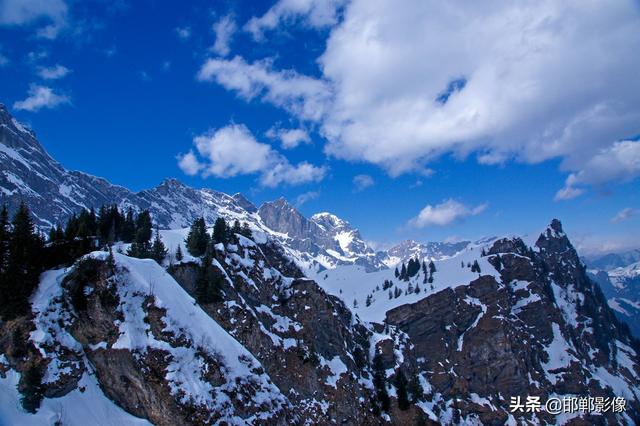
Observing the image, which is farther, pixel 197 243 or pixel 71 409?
pixel 197 243

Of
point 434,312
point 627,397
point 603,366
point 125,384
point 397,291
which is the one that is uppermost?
point 397,291

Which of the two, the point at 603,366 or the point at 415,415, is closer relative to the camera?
the point at 415,415

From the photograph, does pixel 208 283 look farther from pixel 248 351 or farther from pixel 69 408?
pixel 69 408

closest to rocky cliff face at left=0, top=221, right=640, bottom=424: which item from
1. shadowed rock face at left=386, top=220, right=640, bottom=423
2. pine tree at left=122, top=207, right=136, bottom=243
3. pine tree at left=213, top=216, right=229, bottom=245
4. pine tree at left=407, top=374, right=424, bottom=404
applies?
shadowed rock face at left=386, top=220, right=640, bottom=423

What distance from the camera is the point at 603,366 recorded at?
198750 mm

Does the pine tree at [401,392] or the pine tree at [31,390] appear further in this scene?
the pine tree at [401,392]

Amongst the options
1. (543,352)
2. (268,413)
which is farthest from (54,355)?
(543,352)

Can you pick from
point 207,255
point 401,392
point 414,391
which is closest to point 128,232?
point 207,255

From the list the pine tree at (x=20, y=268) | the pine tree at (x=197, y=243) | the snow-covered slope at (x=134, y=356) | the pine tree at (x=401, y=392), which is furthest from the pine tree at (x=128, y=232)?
the pine tree at (x=401, y=392)

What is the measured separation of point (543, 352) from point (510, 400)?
1294 inches

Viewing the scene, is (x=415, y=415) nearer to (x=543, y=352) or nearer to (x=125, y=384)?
(x=125, y=384)

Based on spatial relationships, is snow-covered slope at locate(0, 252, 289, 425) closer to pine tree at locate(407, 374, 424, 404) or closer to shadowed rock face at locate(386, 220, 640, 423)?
pine tree at locate(407, 374, 424, 404)

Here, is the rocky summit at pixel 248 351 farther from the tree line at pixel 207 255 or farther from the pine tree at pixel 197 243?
the pine tree at pixel 197 243

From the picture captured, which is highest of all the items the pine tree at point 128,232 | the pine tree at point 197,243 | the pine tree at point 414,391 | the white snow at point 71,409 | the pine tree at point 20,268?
the pine tree at point 128,232
